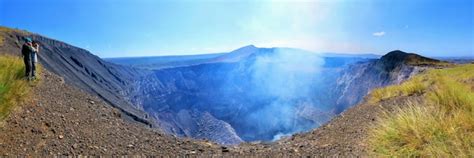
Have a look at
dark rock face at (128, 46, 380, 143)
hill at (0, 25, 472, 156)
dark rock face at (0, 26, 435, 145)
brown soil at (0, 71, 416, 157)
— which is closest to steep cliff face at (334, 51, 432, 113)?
dark rock face at (0, 26, 435, 145)

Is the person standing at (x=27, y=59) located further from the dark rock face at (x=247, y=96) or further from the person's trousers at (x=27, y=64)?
the dark rock face at (x=247, y=96)

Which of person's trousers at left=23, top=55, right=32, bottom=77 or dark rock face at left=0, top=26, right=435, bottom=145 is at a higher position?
person's trousers at left=23, top=55, right=32, bottom=77

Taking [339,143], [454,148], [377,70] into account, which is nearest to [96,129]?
[339,143]

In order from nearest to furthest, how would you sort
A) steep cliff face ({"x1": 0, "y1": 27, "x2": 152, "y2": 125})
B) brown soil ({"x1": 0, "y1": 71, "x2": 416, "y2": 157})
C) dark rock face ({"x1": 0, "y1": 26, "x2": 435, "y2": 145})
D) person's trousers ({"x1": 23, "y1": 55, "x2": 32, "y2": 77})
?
brown soil ({"x1": 0, "y1": 71, "x2": 416, "y2": 157}), person's trousers ({"x1": 23, "y1": 55, "x2": 32, "y2": 77}), steep cliff face ({"x1": 0, "y1": 27, "x2": 152, "y2": 125}), dark rock face ({"x1": 0, "y1": 26, "x2": 435, "y2": 145})

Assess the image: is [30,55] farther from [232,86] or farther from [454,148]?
[232,86]

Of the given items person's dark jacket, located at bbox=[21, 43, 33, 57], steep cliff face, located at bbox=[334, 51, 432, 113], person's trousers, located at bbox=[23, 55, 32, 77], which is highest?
person's dark jacket, located at bbox=[21, 43, 33, 57]

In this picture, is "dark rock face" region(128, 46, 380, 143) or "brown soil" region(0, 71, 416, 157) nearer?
"brown soil" region(0, 71, 416, 157)

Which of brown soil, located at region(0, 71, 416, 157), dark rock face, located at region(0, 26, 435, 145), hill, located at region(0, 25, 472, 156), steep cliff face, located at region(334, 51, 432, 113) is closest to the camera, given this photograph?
brown soil, located at region(0, 71, 416, 157)

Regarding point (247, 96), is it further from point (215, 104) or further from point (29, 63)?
point (29, 63)

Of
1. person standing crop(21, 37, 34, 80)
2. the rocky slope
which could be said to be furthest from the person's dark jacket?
the rocky slope

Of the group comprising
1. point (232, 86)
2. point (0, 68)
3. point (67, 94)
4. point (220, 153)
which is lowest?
point (232, 86)

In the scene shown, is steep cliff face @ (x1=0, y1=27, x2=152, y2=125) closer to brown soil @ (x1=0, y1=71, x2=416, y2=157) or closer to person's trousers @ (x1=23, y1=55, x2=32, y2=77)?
person's trousers @ (x1=23, y1=55, x2=32, y2=77)
